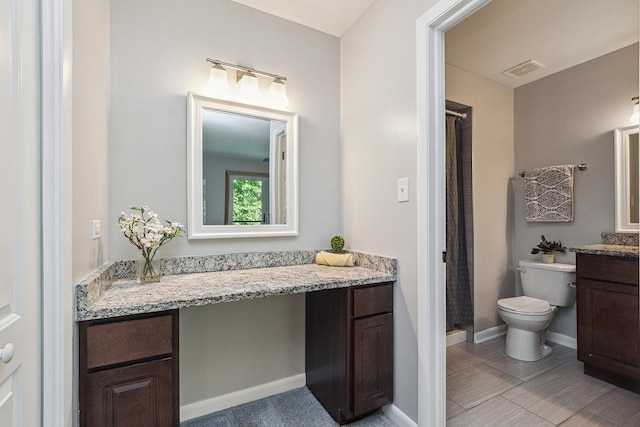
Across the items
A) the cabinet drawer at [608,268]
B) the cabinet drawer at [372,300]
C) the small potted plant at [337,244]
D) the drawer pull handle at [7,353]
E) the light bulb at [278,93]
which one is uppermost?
the light bulb at [278,93]

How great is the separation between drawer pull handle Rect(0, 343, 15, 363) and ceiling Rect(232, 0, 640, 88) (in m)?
2.01

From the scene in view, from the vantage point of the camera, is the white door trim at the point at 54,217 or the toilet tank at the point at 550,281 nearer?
the white door trim at the point at 54,217

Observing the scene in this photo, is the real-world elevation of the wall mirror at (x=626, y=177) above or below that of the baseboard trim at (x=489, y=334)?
above

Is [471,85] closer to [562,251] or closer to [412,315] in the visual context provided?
[562,251]

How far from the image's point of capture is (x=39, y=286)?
2.92 feet

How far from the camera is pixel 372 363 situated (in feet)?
5.38

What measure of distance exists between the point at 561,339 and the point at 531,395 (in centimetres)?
113

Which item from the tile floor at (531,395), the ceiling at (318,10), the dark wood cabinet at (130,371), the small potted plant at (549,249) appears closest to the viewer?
the dark wood cabinet at (130,371)

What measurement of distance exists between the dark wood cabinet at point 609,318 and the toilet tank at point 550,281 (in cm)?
39

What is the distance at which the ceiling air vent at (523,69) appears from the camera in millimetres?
2599

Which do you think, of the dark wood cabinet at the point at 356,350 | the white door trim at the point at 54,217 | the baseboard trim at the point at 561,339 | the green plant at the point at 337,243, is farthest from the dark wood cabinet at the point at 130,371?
the baseboard trim at the point at 561,339

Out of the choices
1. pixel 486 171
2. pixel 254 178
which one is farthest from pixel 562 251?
pixel 254 178

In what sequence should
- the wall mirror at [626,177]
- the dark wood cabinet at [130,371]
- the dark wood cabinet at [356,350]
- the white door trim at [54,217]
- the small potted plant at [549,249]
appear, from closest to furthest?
the white door trim at [54,217], the dark wood cabinet at [130,371], the dark wood cabinet at [356,350], the wall mirror at [626,177], the small potted plant at [549,249]

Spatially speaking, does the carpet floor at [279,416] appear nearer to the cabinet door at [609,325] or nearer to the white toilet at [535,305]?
the white toilet at [535,305]
